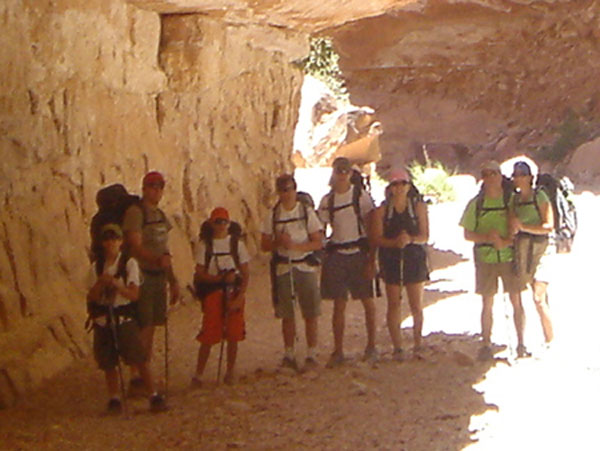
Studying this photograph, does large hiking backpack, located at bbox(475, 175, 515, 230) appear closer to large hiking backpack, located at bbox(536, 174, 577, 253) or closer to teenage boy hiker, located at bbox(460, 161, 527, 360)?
teenage boy hiker, located at bbox(460, 161, 527, 360)

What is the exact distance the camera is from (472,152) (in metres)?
25.1

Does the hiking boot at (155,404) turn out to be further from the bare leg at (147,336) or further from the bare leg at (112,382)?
the bare leg at (147,336)

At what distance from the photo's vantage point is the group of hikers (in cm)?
657

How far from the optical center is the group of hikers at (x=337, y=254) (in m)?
6.57

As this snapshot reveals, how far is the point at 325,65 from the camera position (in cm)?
2338

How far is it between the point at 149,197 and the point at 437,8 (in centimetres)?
1855

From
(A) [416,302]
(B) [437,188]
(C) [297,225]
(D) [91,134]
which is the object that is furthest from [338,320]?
(B) [437,188]

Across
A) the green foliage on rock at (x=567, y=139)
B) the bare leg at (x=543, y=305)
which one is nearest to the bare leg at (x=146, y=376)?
the bare leg at (x=543, y=305)

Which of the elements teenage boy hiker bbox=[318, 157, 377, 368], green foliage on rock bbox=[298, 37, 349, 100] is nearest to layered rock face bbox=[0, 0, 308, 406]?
teenage boy hiker bbox=[318, 157, 377, 368]

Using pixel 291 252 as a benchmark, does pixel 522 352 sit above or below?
below

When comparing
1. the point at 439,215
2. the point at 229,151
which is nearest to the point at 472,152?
the point at 439,215

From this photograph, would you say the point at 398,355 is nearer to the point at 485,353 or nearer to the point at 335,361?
the point at 335,361

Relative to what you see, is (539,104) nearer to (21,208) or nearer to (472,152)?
(472,152)

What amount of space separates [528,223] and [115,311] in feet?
9.92
